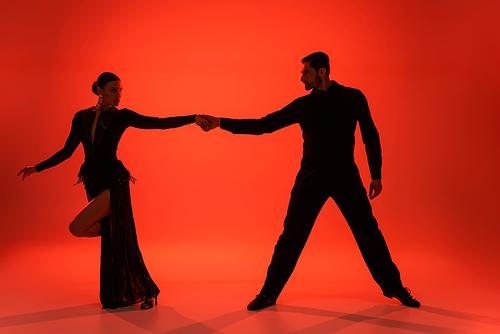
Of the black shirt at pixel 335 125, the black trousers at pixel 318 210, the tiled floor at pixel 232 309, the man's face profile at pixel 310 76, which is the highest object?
the man's face profile at pixel 310 76

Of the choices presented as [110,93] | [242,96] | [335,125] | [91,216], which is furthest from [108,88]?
[242,96]

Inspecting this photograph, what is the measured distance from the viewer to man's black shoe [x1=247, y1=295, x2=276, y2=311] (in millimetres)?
3641

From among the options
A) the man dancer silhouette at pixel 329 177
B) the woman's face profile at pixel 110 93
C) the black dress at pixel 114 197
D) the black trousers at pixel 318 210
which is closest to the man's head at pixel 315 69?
the man dancer silhouette at pixel 329 177

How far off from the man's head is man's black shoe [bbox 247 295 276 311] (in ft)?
5.01

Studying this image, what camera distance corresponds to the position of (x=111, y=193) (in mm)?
3645

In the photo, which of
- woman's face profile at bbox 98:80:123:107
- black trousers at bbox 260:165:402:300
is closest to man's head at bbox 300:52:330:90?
black trousers at bbox 260:165:402:300

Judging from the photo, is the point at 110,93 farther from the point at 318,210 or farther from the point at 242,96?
the point at 242,96

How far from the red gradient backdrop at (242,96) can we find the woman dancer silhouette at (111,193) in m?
2.10

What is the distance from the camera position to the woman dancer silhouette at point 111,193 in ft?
11.9

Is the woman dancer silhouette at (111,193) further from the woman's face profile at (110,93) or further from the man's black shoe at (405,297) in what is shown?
the man's black shoe at (405,297)

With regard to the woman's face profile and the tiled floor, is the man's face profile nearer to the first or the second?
the woman's face profile

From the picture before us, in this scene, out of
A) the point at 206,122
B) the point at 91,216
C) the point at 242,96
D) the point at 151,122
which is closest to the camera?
the point at 91,216

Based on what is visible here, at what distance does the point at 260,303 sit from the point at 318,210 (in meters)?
0.76

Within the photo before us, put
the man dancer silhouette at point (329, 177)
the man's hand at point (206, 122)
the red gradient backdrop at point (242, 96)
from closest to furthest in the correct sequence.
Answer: the man dancer silhouette at point (329, 177), the man's hand at point (206, 122), the red gradient backdrop at point (242, 96)
